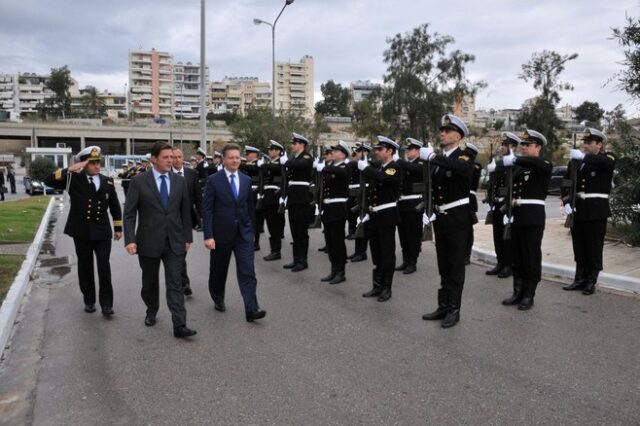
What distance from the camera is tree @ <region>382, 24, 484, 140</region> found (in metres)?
40.7

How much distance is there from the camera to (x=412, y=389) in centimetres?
429

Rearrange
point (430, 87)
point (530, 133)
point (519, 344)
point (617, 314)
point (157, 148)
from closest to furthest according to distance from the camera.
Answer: point (519, 344)
point (157, 148)
point (617, 314)
point (530, 133)
point (430, 87)

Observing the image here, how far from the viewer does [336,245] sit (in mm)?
8148

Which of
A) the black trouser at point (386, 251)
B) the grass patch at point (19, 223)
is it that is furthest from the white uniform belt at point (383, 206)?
the grass patch at point (19, 223)

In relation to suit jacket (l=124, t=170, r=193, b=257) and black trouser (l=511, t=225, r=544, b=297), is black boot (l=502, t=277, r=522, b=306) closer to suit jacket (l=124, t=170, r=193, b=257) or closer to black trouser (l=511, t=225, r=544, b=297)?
black trouser (l=511, t=225, r=544, b=297)

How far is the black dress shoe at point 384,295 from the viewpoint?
Answer: 6973mm

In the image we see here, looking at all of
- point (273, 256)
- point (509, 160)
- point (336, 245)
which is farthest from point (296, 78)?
point (509, 160)

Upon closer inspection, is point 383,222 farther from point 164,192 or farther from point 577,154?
point 164,192

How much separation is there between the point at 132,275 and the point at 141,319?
2.72m

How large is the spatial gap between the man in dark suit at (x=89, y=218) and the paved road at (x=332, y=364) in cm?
45

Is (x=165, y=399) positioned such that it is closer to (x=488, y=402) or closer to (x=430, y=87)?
(x=488, y=402)

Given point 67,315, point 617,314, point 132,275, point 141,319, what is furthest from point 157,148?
point 617,314

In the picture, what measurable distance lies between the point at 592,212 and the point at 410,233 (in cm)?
268

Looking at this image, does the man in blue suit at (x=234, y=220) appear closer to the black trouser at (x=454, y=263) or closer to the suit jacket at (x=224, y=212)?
the suit jacket at (x=224, y=212)
